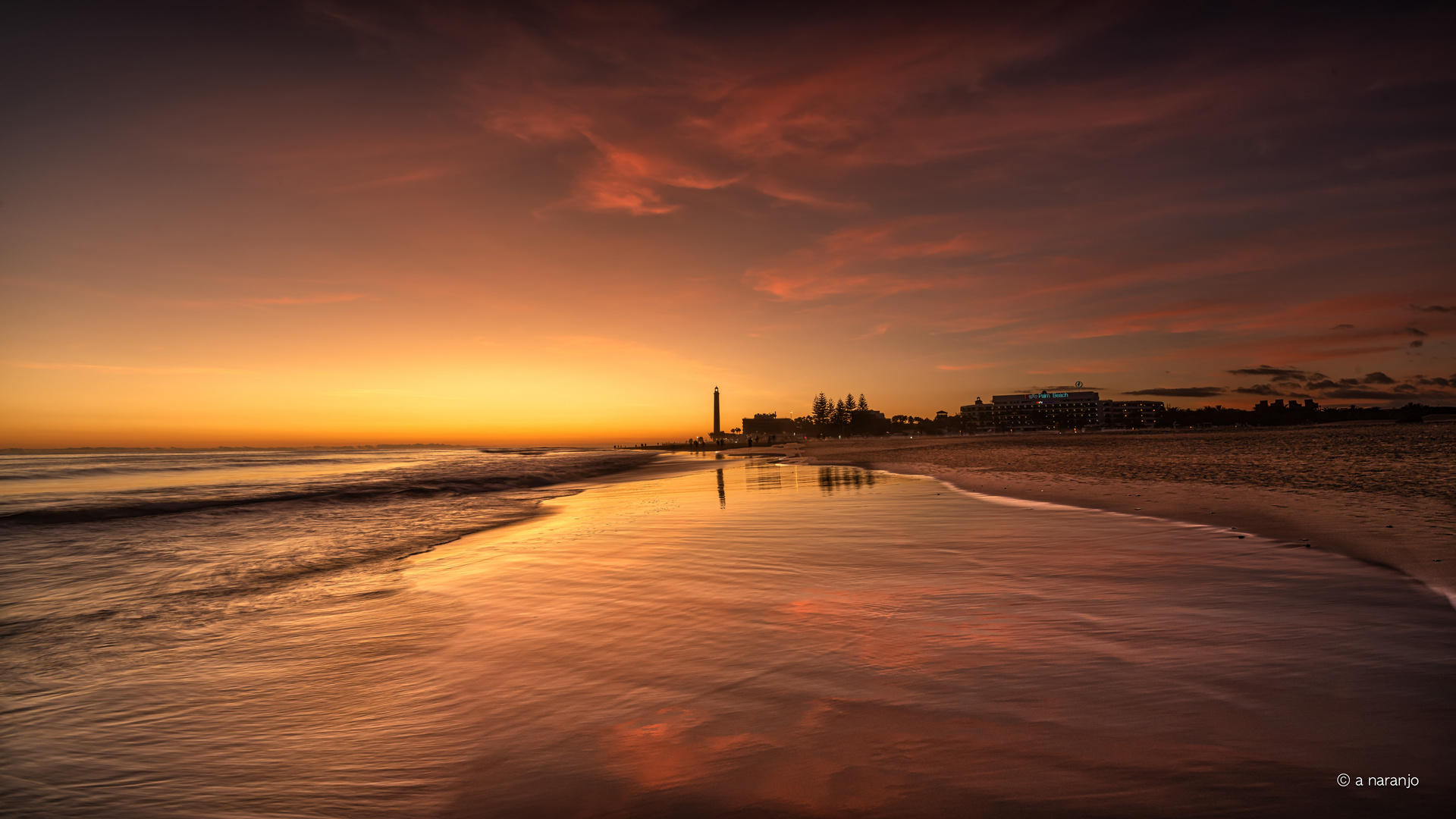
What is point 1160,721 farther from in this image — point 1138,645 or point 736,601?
point 736,601

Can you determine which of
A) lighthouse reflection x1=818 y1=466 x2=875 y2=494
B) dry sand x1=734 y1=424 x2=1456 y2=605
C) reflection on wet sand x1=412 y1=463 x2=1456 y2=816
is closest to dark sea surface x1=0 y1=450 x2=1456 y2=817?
reflection on wet sand x1=412 y1=463 x2=1456 y2=816

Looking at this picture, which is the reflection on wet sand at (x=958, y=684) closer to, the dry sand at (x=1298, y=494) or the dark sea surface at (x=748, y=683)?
the dark sea surface at (x=748, y=683)

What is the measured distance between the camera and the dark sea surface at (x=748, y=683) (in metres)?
3.33

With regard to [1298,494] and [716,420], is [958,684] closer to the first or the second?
[1298,494]

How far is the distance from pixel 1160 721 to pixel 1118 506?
11911 mm

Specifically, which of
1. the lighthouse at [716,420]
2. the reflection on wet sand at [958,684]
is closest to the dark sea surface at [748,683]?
the reflection on wet sand at [958,684]

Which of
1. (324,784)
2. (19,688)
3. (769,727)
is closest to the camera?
(324,784)

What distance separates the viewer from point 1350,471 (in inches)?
766

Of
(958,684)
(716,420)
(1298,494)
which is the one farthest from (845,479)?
(716,420)

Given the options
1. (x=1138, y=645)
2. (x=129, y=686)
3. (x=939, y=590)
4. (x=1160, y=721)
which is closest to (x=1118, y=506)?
(x=939, y=590)

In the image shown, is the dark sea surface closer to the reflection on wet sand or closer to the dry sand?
the reflection on wet sand

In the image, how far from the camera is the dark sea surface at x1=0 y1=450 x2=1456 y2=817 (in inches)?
131

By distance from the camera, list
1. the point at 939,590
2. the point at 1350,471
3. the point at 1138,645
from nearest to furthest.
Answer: the point at 1138,645, the point at 939,590, the point at 1350,471

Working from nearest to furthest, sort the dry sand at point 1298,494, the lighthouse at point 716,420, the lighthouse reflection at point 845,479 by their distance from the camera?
the dry sand at point 1298,494
the lighthouse reflection at point 845,479
the lighthouse at point 716,420
